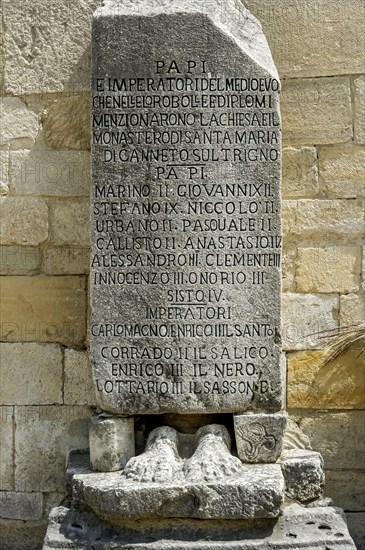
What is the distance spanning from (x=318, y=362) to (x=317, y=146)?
3.47ft

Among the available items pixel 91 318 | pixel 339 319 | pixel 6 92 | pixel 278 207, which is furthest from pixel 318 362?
pixel 6 92

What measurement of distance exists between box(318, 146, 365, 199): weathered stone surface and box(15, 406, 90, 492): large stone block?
164cm

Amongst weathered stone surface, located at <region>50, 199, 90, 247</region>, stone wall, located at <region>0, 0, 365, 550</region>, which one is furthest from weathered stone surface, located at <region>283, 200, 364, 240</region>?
weathered stone surface, located at <region>50, 199, 90, 247</region>

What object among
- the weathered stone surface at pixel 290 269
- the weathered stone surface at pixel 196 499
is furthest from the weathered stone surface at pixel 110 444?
the weathered stone surface at pixel 290 269

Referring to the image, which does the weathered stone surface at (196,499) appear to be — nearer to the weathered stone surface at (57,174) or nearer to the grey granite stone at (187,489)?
the grey granite stone at (187,489)

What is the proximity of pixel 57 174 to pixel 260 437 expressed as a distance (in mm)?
1638

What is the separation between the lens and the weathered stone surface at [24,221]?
4.22 m

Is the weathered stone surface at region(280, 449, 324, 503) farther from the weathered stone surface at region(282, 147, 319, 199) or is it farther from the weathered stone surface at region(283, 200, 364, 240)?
the weathered stone surface at region(282, 147, 319, 199)

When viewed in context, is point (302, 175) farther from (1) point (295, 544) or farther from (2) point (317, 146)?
(1) point (295, 544)

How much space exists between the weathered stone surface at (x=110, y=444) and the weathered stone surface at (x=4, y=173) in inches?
50.2

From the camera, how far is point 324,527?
352cm

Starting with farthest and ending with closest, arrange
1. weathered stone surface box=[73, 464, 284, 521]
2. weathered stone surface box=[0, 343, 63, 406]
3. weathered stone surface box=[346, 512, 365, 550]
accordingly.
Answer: weathered stone surface box=[0, 343, 63, 406] < weathered stone surface box=[346, 512, 365, 550] < weathered stone surface box=[73, 464, 284, 521]

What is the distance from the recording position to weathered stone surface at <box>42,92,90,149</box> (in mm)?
4219

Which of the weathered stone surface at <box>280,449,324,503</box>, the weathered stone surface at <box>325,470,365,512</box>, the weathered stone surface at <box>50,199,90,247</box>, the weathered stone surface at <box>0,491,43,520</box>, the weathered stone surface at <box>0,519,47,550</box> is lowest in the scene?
the weathered stone surface at <box>0,519,47,550</box>
